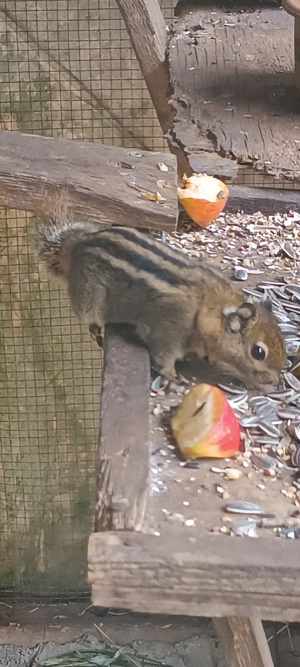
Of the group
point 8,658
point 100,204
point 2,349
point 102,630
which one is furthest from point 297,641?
point 100,204

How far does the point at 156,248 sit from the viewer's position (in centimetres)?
202

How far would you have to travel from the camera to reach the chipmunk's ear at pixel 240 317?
6.34 ft

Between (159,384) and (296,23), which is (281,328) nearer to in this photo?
(159,384)

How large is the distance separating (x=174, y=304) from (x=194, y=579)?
0.91m

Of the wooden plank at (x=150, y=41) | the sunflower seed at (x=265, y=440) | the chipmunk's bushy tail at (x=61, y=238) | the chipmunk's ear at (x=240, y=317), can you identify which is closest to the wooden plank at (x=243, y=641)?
the sunflower seed at (x=265, y=440)

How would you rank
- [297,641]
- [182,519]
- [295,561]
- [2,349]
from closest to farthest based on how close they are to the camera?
[295,561] < [182,519] < [297,641] < [2,349]

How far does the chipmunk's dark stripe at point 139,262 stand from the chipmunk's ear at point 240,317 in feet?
0.42

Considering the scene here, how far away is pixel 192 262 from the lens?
206 cm

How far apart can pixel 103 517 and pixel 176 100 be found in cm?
171

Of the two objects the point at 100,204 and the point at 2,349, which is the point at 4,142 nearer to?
the point at 100,204

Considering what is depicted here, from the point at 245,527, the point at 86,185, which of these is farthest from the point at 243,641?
the point at 86,185

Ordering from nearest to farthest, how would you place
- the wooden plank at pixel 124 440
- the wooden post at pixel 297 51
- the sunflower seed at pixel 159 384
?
1. the wooden plank at pixel 124 440
2. the sunflower seed at pixel 159 384
3. the wooden post at pixel 297 51

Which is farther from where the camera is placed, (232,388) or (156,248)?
(156,248)

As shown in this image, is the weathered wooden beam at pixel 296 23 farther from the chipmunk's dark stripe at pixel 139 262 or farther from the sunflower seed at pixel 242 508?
the sunflower seed at pixel 242 508
